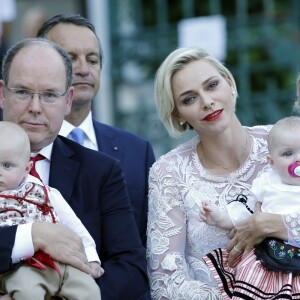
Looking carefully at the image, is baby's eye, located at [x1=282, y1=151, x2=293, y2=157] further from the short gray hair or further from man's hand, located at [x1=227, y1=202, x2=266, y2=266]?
the short gray hair

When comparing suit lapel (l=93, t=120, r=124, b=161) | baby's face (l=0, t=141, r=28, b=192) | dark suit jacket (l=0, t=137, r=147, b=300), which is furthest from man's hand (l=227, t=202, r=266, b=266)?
suit lapel (l=93, t=120, r=124, b=161)

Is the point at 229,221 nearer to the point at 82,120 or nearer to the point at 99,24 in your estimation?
the point at 82,120

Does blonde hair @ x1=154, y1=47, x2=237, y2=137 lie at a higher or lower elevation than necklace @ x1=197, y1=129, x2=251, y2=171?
higher

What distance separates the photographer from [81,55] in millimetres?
5133

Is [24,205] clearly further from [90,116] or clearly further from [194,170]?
[90,116]

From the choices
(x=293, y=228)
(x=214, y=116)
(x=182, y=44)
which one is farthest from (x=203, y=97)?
(x=182, y=44)

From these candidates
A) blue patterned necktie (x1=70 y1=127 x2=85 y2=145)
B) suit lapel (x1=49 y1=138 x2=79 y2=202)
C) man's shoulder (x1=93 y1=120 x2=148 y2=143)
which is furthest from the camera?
man's shoulder (x1=93 y1=120 x2=148 y2=143)

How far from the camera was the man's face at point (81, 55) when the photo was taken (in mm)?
5086

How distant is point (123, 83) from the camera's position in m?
10.1

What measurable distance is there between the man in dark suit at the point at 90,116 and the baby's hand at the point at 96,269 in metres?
1.04

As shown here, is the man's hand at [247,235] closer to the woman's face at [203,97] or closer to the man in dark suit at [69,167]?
the man in dark suit at [69,167]

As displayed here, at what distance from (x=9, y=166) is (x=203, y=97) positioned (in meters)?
1.13

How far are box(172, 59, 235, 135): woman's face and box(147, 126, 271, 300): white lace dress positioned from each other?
0.71ft

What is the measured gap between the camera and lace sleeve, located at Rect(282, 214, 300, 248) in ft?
13.0
